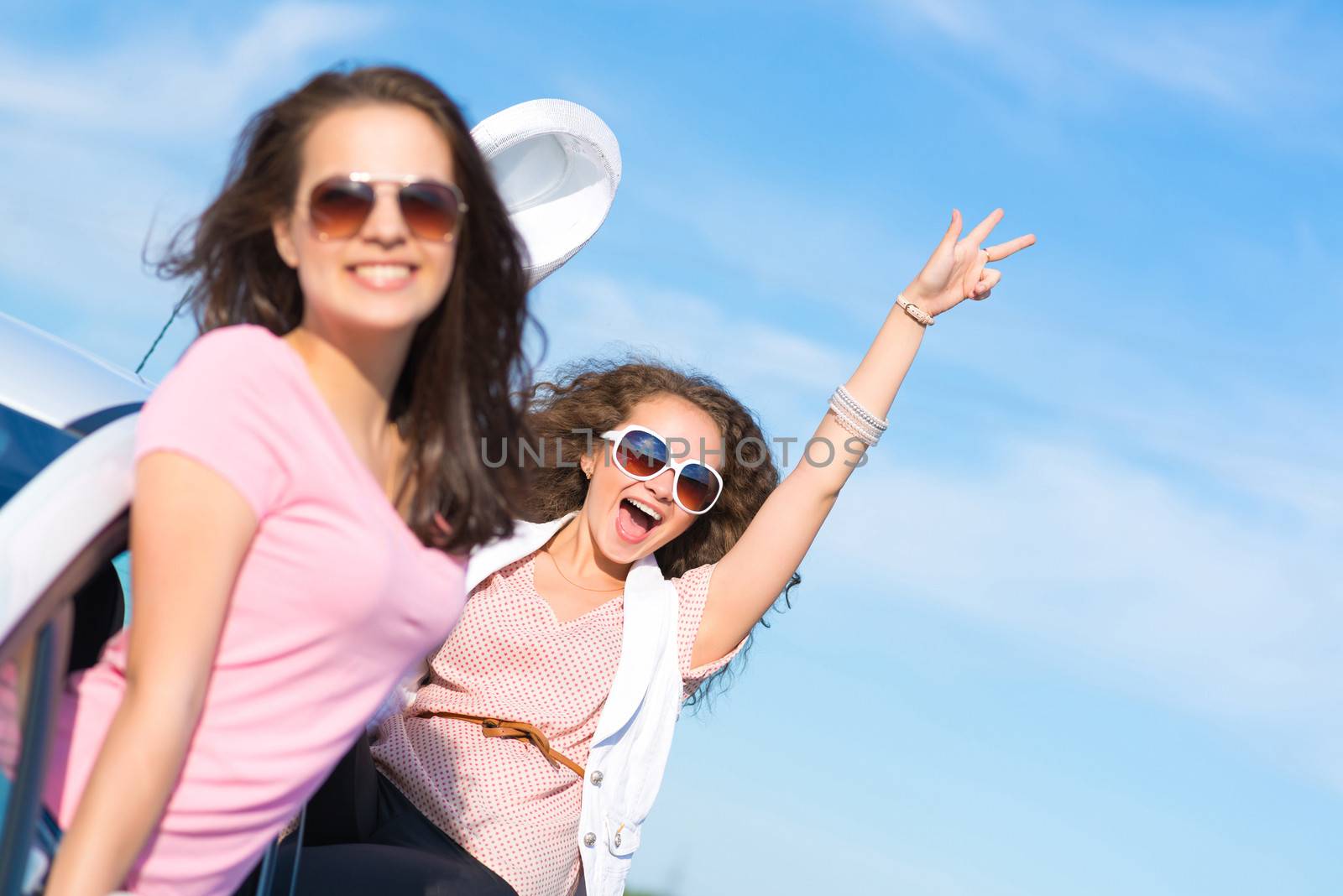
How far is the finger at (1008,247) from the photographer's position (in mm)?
3613

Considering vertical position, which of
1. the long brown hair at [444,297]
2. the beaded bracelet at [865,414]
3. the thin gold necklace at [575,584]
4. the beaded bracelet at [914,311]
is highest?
the beaded bracelet at [914,311]

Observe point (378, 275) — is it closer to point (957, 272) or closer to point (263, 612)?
point (263, 612)

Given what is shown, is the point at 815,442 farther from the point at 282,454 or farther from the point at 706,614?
the point at 282,454

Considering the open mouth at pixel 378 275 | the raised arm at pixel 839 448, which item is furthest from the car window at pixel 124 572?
the raised arm at pixel 839 448

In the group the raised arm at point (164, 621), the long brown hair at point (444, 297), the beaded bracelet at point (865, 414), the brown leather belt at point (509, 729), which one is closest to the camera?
the raised arm at point (164, 621)

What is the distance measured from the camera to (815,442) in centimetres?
354

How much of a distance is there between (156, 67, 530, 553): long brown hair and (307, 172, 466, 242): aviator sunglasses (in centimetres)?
8

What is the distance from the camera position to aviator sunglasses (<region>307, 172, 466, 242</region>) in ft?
5.98

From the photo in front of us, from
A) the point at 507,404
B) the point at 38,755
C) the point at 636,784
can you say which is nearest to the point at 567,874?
the point at 636,784

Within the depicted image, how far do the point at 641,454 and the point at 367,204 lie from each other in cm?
222

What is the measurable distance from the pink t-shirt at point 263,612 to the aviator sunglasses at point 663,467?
84.7 inches

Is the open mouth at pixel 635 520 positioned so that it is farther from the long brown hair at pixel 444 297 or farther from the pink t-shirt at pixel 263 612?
the pink t-shirt at pixel 263 612

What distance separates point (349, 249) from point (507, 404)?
1.20 ft

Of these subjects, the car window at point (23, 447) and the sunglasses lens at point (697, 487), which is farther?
the sunglasses lens at point (697, 487)
